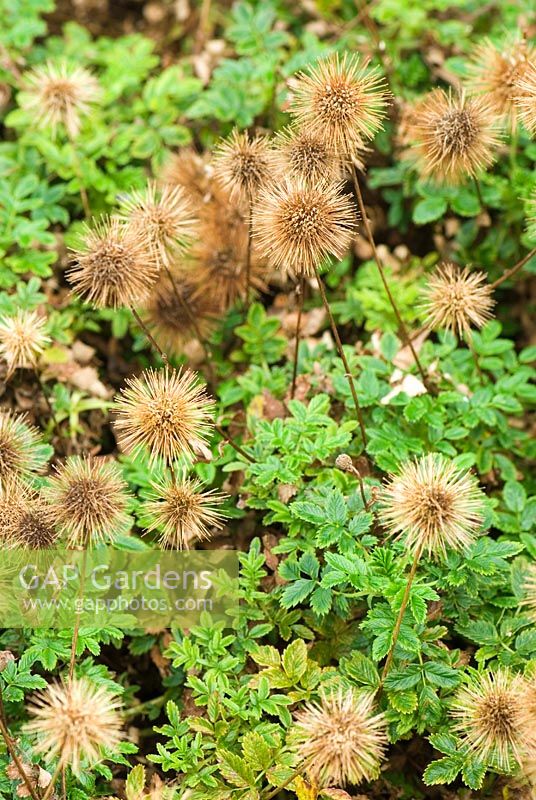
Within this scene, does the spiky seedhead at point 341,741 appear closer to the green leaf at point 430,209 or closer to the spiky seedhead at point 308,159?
the spiky seedhead at point 308,159

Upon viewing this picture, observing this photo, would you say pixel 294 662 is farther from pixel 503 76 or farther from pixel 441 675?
pixel 503 76

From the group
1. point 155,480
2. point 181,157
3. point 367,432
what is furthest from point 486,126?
point 155,480

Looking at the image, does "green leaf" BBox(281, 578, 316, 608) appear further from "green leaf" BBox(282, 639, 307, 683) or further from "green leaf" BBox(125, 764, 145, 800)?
"green leaf" BBox(125, 764, 145, 800)

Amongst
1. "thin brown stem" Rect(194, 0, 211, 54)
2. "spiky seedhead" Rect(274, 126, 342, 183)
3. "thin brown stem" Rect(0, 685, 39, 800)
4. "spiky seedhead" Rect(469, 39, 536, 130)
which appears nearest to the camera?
"thin brown stem" Rect(0, 685, 39, 800)

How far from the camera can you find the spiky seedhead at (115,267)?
106 inches

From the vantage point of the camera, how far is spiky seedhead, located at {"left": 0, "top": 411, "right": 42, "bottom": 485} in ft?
8.51

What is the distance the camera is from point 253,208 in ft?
8.94

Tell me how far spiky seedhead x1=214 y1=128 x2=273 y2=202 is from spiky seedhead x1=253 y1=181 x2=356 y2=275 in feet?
0.92

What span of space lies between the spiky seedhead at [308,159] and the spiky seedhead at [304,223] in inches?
2.2

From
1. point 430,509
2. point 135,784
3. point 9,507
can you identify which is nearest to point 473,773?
point 430,509

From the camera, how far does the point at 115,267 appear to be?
268cm

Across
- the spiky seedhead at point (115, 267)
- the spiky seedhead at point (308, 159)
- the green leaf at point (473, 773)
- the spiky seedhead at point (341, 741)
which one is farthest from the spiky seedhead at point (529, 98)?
the green leaf at point (473, 773)

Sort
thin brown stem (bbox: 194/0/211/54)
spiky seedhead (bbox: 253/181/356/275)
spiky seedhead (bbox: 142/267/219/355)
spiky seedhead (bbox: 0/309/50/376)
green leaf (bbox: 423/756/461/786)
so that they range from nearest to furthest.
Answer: green leaf (bbox: 423/756/461/786), spiky seedhead (bbox: 253/181/356/275), spiky seedhead (bbox: 0/309/50/376), spiky seedhead (bbox: 142/267/219/355), thin brown stem (bbox: 194/0/211/54)

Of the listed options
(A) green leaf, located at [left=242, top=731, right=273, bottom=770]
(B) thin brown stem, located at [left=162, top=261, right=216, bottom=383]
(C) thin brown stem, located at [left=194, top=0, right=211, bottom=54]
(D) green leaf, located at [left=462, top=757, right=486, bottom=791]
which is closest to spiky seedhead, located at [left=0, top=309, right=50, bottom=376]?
(B) thin brown stem, located at [left=162, top=261, right=216, bottom=383]
